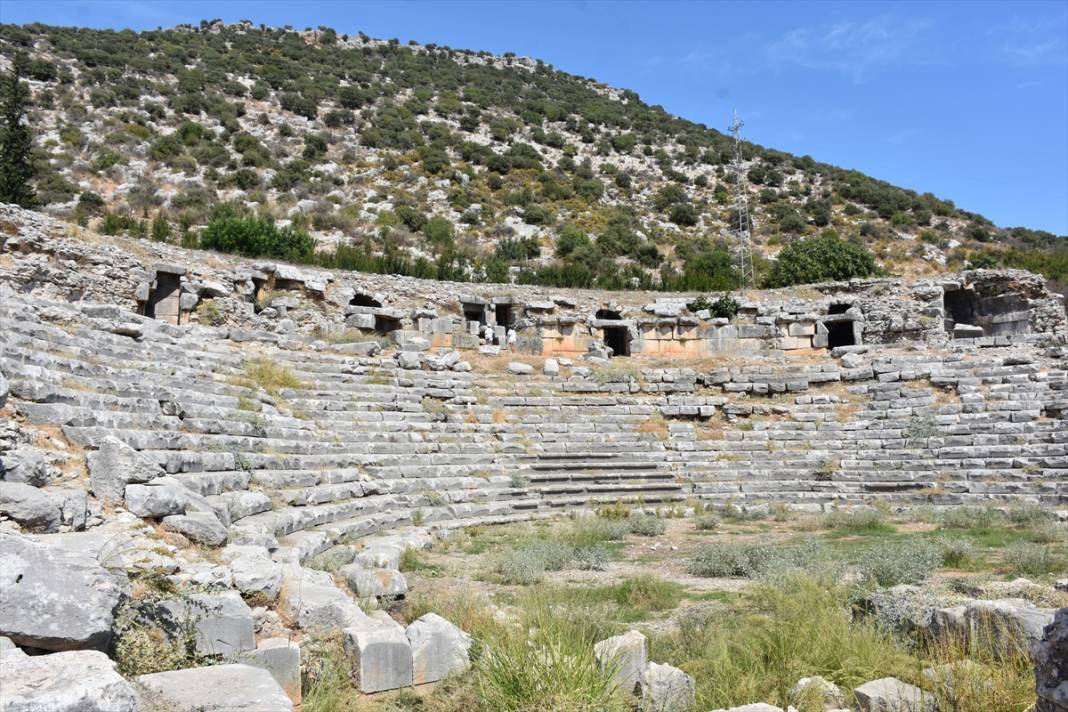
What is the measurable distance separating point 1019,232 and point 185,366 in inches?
1799

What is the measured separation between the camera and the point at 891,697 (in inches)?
154

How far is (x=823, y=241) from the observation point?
29.1 m

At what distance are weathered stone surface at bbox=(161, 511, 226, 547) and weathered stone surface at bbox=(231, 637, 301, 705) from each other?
70.2 inches

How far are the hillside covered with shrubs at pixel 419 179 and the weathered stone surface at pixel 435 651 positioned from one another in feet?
69.8

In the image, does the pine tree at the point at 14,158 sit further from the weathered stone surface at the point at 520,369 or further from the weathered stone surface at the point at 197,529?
the weathered stone surface at the point at 197,529

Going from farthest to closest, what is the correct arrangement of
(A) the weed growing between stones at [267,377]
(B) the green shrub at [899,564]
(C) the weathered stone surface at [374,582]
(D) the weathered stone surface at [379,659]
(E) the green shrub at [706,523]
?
(A) the weed growing between stones at [267,377]
(E) the green shrub at [706,523]
(B) the green shrub at [899,564]
(C) the weathered stone surface at [374,582]
(D) the weathered stone surface at [379,659]

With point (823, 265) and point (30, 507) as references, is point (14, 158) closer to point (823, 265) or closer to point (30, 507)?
point (30, 507)

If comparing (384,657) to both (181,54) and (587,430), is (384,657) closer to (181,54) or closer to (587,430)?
(587,430)

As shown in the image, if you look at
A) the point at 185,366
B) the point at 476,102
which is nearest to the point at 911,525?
the point at 185,366

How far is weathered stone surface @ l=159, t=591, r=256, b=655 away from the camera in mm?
3939

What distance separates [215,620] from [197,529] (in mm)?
1724

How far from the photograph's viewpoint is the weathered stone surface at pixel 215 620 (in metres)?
3.94

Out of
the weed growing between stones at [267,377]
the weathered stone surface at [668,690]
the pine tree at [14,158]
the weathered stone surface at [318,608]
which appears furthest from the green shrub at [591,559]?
the pine tree at [14,158]

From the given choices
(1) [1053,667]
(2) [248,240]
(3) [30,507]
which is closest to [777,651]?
(1) [1053,667]
